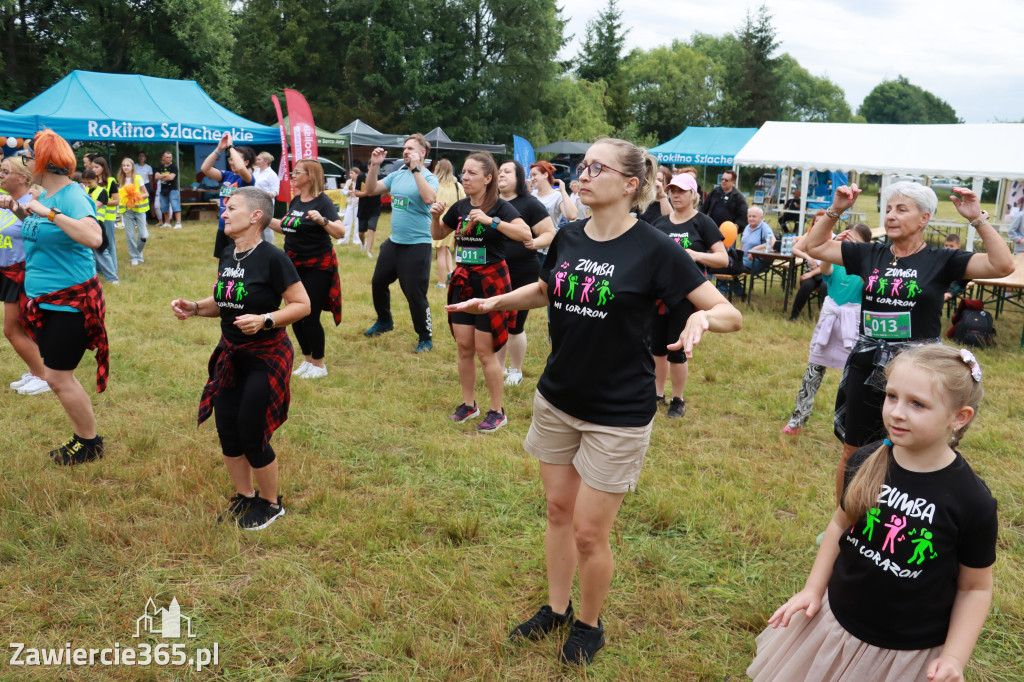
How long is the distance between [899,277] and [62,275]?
4886mm

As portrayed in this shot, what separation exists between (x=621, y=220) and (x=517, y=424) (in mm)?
3369

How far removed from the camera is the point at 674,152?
2945 centimetres

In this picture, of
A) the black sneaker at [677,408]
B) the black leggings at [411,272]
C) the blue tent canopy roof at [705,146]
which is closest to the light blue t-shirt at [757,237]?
the black leggings at [411,272]

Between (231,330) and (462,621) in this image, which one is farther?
(231,330)

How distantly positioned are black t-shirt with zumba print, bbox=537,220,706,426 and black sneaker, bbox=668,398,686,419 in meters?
3.57

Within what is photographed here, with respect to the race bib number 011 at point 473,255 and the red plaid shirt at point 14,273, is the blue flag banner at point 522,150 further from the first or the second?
the red plaid shirt at point 14,273

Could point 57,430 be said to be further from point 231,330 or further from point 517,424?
point 517,424

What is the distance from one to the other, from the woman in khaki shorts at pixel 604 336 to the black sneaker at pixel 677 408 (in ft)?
11.6

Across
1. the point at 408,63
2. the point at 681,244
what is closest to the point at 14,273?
the point at 681,244

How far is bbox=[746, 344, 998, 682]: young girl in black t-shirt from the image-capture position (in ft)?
6.84

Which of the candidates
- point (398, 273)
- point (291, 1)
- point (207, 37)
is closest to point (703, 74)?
point (291, 1)

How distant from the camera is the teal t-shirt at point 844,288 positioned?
5883 millimetres

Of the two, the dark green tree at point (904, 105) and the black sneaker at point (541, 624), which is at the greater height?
the dark green tree at point (904, 105)

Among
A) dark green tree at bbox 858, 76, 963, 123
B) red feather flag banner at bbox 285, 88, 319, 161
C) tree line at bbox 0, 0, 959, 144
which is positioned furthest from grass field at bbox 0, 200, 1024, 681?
dark green tree at bbox 858, 76, 963, 123
